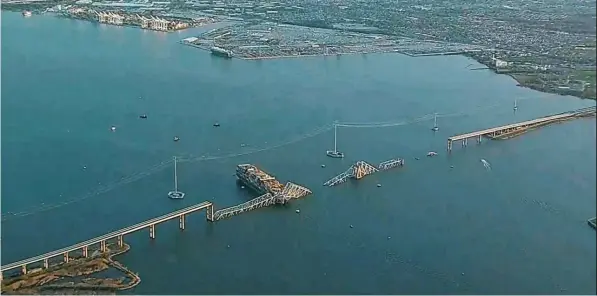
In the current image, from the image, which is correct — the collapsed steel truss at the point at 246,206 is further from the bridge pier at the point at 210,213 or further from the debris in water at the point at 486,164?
the debris in water at the point at 486,164

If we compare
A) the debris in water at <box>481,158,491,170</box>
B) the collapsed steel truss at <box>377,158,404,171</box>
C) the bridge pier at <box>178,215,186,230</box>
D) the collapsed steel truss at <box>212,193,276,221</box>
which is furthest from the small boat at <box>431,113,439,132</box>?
the bridge pier at <box>178,215,186,230</box>

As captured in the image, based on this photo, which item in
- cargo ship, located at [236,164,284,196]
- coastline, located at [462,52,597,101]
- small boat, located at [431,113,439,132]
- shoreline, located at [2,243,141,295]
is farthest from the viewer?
coastline, located at [462,52,597,101]

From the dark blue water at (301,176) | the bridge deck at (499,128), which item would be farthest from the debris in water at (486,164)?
the bridge deck at (499,128)

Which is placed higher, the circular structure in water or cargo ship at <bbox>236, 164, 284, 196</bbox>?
cargo ship at <bbox>236, 164, 284, 196</bbox>

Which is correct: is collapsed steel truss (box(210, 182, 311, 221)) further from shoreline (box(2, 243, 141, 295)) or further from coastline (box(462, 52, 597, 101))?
coastline (box(462, 52, 597, 101))

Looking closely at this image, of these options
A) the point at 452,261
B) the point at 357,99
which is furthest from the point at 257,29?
the point at 452,261

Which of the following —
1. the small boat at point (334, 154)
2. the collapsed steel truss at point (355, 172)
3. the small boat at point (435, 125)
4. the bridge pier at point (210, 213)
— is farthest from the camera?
the small boat at point (435, 125)
